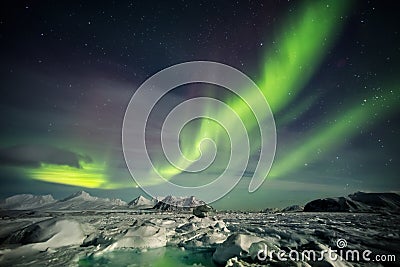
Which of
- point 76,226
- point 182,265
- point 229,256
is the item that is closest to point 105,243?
point 76,226

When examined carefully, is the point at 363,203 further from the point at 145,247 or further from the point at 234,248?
the point at 145,247

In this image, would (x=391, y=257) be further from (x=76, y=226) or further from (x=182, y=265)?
(x=76, y=226)

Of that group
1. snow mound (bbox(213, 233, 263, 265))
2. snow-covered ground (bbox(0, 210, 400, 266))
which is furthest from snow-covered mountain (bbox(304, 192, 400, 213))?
snow mound (bbox(213, 233, 263, 265))

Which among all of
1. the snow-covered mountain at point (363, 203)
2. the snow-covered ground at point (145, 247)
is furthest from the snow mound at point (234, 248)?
the snow-covered mountain at point (363, 203)

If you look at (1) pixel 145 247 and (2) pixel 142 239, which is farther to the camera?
(2) pixel 142 239

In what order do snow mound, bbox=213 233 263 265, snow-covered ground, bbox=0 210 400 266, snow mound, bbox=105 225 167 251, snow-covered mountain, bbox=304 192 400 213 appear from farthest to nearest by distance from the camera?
1. snow-covered mountain, bbox=304 192 400 213
2. snow mound, bbox=105 225 167 251
3. snow mound, bbox=213 233 263 265
4. snow-covered ground, bbox=0 210 400 266

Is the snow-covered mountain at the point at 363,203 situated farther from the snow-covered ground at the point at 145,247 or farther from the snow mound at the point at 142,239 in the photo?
the snow mound at the point at 142,239

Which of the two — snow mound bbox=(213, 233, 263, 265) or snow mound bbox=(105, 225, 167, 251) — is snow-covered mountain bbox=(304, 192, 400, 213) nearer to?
snow mound bbox=(105, 225, 167, 251)

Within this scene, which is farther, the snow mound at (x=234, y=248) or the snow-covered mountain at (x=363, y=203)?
the snow-covered mountain at (x=363, y=203)

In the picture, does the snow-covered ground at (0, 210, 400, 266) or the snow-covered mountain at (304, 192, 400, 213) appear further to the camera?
the snow-covered mountain at (304, 192, 400, 213)

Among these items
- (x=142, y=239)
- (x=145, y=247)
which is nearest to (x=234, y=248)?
(x=145, y=247)

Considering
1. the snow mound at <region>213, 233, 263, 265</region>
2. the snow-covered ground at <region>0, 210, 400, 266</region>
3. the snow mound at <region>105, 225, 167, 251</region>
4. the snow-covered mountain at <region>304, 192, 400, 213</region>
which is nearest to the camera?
the snow-covered ground at <region>0, 210, 400, 266</region>

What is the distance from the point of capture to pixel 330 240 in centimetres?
1099

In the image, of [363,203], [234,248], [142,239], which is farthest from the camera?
[363,203]
